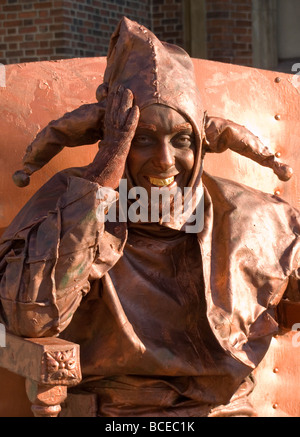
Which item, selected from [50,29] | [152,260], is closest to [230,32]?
[50,29]

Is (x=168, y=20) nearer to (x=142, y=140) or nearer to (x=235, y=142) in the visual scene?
(x=235, y=142)

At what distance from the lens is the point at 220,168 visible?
3783 mm

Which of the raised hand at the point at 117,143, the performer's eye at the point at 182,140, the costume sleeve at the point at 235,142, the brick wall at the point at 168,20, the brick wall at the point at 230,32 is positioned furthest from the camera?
the brick wall at the point at 168,20

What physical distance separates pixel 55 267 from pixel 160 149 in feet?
1.60

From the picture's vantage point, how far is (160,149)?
2.97 metres

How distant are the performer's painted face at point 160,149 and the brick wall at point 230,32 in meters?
5.44

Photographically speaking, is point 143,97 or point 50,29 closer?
point 143,97

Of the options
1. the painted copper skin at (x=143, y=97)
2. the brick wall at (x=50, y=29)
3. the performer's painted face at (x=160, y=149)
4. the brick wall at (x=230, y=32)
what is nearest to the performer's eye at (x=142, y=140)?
the performer's painted face at (x=160, y=149)

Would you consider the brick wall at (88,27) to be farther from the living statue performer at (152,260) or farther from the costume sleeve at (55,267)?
the costume sleeve at (55,267)

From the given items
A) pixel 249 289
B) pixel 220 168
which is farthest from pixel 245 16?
pixel 249 289

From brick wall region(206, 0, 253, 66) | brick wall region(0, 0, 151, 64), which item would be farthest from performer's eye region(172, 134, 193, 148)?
brick wall region(206, 0, 253, 66)

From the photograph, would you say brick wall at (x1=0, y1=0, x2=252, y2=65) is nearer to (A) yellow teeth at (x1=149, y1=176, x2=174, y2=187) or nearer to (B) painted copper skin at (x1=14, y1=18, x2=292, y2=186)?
(B) painted copper skin at (x1=14, y1=18, x2=292, y2=186)

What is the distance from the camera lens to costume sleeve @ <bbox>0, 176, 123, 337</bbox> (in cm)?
276

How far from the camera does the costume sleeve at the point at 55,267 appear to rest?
9.05 ft
